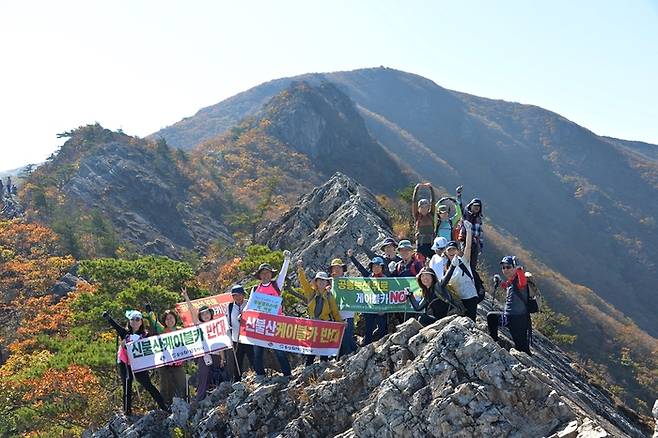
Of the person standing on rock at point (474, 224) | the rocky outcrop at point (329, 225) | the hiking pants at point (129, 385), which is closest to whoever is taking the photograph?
the hiking pants at point (129, 385)

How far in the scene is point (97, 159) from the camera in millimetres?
71812

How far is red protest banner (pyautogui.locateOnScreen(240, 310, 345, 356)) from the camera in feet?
38.2

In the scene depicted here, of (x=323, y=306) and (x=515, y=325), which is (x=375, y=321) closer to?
(x=323, y=306)

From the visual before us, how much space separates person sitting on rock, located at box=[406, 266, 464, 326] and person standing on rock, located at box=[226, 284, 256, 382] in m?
4.03

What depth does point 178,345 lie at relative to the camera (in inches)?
480

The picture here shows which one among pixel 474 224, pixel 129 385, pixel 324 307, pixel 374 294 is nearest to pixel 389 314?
pixel 374 294

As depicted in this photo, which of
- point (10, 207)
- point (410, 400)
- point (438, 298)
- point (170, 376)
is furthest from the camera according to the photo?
point (10, 207)

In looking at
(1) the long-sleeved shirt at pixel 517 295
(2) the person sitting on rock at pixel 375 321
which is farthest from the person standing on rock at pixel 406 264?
(1) the long-sleeved shirt at pixel 517 295

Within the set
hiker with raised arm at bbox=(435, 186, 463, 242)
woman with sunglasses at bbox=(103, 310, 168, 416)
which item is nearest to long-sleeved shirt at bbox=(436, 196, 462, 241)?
hiker with raised arm at bbox=(435, 186, 463, 242)

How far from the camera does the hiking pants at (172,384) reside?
12516mm

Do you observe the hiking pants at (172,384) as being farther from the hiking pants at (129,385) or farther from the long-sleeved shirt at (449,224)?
the long-sleeved shirt at (449,224)

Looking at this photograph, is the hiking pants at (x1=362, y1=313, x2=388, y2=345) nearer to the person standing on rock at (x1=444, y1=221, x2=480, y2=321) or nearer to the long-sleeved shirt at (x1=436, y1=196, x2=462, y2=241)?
the person standing on rock at (x1=444, y1=221, x2=480, y2=321)

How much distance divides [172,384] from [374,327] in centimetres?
499

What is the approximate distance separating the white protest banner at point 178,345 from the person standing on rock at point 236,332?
0.19 meters
